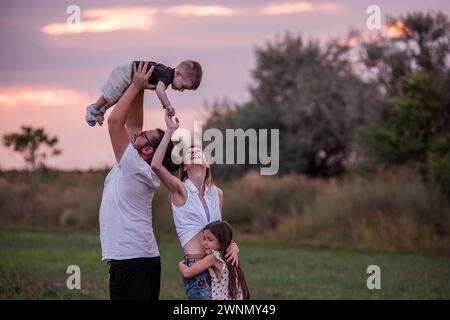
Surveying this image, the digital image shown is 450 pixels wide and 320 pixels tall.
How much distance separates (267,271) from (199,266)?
12.7 meters

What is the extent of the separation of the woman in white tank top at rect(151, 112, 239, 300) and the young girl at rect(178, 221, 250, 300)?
5cm

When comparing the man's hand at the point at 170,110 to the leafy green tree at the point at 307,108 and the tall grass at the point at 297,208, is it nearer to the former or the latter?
the tall grass at the point at 297,208

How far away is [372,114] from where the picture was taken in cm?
4053

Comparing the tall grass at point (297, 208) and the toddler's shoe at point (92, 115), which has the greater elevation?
the toddler's shoe at point (92, 115)

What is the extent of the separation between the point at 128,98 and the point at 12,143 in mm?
29199

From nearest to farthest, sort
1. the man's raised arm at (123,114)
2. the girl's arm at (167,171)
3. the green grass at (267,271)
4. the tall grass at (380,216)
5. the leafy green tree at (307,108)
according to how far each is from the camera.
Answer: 1. the girl's arm at (167,171)
2. the man's raised arm at (123,114)
3. the green grass at (267,271)
4. the tall grass at (380,216)
5. the leafy green tree at (307,108)

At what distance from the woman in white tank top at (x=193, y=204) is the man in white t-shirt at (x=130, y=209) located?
6.2 inches

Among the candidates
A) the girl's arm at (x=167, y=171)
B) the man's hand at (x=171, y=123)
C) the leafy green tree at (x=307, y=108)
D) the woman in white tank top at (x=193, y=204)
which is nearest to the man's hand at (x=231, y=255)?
the woman in white tank top at (x=193, y=204)

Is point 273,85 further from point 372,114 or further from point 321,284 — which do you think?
point 321,284

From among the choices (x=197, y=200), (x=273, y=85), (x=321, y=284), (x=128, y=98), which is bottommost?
(x=321, y=284)

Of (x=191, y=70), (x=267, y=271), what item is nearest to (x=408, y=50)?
(x=267, y=271)

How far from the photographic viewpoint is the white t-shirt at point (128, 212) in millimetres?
7941

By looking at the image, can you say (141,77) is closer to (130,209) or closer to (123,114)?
(123,114)
